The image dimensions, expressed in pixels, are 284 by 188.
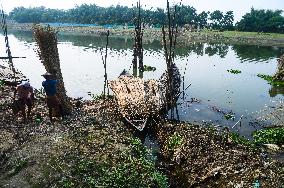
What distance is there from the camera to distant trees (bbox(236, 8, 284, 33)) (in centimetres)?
7725

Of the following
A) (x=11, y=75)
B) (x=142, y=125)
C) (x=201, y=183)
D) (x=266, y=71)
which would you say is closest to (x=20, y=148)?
(x=142, y=125)

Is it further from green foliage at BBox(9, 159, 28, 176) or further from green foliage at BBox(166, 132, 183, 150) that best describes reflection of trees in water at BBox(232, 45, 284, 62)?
green foliage at BBox(9, 159, 28, 176)

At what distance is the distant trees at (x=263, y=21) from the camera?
7725 cm

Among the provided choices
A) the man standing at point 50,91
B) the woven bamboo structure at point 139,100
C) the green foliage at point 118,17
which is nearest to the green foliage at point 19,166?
the man standing at point 50,91

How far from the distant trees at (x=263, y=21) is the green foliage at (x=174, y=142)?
74881 mm

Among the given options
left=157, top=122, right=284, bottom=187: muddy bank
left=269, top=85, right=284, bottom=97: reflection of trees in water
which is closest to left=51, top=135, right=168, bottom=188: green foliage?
left=157, top=122, right=284, bottom=187: muddy bank

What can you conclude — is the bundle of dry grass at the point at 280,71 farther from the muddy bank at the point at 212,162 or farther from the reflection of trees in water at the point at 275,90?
the muddy bank at the point at 212,162

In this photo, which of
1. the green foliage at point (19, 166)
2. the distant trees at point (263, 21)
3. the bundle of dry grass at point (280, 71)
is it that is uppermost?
the distant trees at point (263, 21)

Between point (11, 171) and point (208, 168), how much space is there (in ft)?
17.8

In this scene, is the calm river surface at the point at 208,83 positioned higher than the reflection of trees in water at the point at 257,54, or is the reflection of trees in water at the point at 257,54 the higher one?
the reflection of trees in water at the point at 257,54

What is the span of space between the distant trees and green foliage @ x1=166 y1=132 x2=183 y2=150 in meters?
74.9

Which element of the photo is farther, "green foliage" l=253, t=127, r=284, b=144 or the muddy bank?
"green foliage" l=253, t=127, r=284, b=144

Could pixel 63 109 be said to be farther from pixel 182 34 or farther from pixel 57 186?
pixel 182 34

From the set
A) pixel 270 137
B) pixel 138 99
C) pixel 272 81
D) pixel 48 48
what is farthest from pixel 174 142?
pixel 272 81
